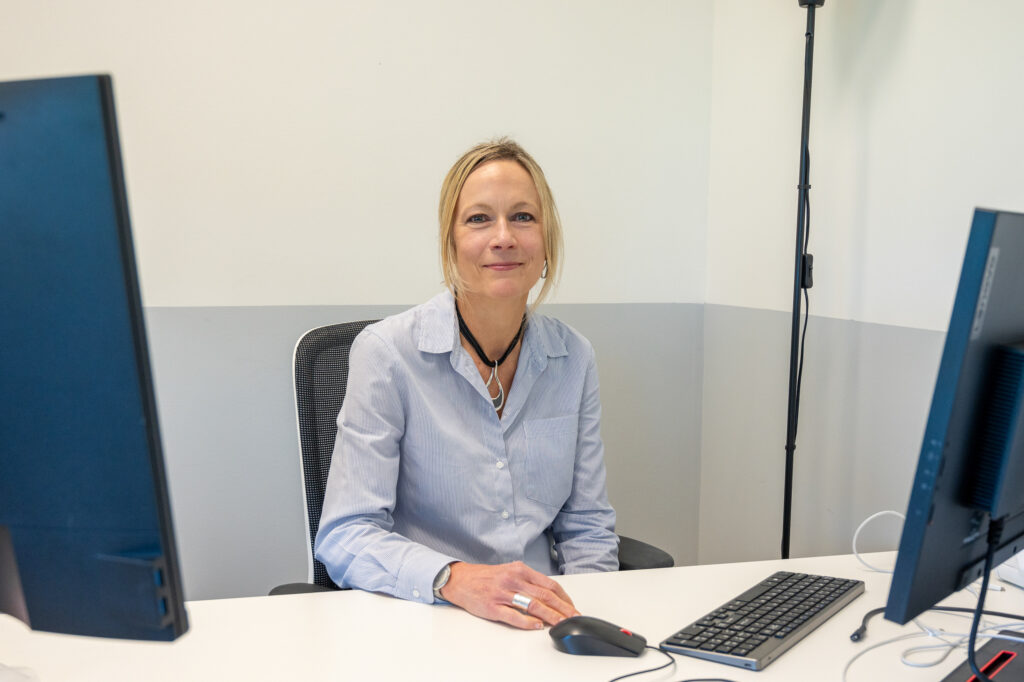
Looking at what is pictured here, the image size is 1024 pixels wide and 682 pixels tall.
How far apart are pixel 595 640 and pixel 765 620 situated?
0.79ft

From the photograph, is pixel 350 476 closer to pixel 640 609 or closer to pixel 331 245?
pixel 640 609

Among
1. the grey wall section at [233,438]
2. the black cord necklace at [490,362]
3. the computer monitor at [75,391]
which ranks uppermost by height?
the computer monitor at [75,391]

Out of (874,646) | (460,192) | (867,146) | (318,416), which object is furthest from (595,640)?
(867,146)

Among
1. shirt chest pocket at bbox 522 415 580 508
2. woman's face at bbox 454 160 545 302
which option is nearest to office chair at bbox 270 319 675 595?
shirt chest pocket at bbox 522 415 580 508

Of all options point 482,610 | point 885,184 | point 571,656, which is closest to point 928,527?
point 571,656

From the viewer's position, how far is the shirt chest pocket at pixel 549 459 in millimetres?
1512

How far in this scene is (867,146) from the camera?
196 cm

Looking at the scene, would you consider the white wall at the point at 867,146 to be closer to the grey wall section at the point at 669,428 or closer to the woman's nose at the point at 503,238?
the grey wall section at the point at 669,428

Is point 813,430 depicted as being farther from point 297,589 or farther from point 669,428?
point 297,589

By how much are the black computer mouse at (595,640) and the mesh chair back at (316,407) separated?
0.63m

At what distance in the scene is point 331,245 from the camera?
7.51ft

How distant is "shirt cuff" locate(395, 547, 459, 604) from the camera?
1174 mm

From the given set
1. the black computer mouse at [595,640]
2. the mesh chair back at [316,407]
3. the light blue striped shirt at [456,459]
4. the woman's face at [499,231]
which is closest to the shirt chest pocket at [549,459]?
the light blue striped shirt at [456,459]

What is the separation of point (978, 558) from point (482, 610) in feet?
1.96
